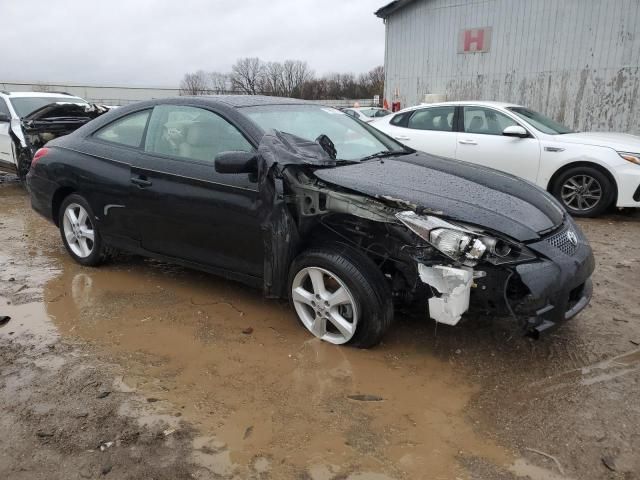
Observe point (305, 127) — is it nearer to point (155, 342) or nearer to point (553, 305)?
point (155, 342)

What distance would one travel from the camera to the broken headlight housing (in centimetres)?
283

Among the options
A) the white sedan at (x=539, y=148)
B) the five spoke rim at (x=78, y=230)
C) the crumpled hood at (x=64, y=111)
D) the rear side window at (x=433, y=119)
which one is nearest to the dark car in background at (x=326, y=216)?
the five spoke rim at (x=78, y=230)

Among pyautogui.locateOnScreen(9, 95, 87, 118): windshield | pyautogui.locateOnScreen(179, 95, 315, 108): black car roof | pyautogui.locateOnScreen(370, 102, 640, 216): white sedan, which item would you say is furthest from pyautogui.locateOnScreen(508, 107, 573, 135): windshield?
pyautogui.locateOnScreen(9, 95, 87, 118): windshield

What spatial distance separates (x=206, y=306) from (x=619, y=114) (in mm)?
12438

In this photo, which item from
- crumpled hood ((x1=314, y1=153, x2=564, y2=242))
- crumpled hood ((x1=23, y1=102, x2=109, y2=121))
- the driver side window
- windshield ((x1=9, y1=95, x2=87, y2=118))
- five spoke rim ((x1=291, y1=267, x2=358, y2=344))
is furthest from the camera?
windshield ((x1=9, y1=95, x2=87, y2=118))

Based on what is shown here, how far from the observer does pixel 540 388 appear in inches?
115

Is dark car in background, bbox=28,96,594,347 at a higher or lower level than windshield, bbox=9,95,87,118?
lower

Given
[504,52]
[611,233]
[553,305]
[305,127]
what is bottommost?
[611,233]

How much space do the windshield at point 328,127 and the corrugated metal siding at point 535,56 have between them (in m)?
10.9

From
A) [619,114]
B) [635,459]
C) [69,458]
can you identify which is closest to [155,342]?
[69,458]

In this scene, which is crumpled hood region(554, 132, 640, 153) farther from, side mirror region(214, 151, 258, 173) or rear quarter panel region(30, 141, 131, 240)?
rear quarter panel region(30, 141, 131, 240)

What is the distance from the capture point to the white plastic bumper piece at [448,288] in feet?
9.20

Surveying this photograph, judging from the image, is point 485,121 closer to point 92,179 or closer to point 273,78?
point 92,179

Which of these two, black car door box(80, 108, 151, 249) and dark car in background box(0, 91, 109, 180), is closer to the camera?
black car door box(80, 108, 151, 249)
